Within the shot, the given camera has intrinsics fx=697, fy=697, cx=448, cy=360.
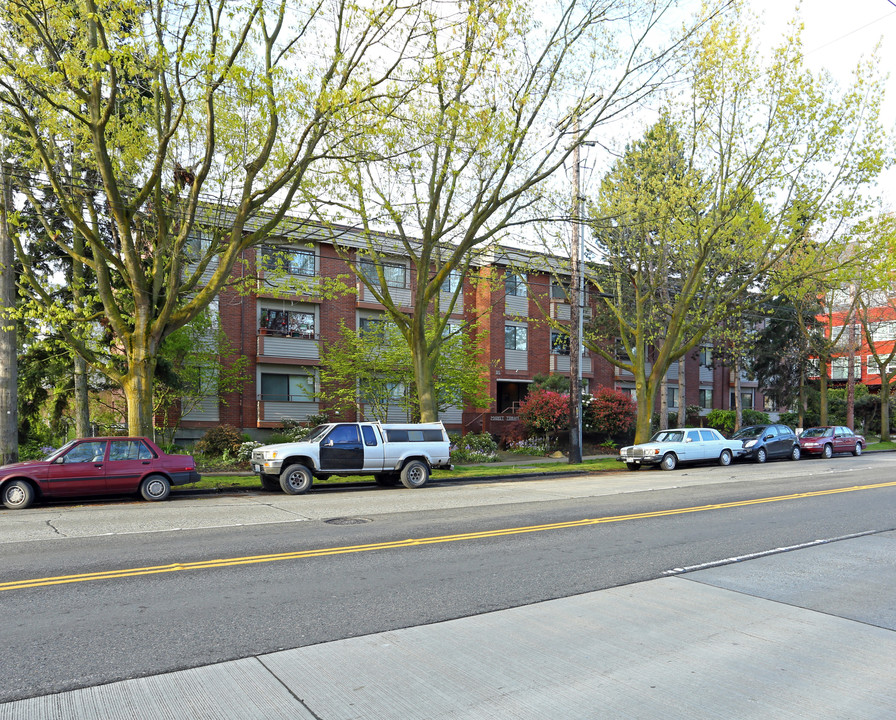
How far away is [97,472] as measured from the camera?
1394 cm

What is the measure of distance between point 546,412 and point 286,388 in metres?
11.9

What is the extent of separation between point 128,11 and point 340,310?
65.1ft

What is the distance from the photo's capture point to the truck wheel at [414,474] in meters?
17.6

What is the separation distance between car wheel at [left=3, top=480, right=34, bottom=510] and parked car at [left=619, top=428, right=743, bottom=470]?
60.6 feet

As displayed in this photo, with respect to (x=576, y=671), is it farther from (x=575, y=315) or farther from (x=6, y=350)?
(x=575, y=315)

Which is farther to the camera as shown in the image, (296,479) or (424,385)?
(424,385)

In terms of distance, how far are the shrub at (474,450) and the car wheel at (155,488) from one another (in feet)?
45.8

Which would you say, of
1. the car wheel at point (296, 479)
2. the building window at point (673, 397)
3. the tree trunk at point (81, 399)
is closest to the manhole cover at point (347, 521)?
the car wheel at point (296, 479)

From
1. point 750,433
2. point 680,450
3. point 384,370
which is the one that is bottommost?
point 680,450

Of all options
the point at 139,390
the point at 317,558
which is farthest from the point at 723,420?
the point at 317,558

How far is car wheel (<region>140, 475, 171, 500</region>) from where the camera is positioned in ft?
47.8

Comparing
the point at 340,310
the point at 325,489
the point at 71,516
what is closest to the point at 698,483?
the point at 325,489

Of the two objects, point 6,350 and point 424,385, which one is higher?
point 6,350

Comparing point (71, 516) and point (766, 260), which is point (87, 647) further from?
point (766, 260)
